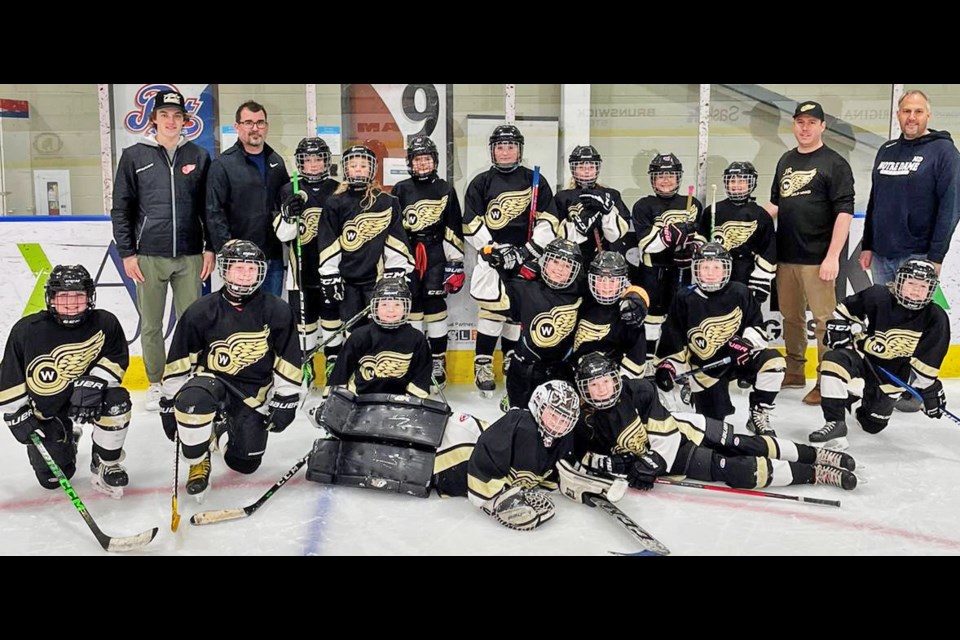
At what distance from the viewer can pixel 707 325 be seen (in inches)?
146

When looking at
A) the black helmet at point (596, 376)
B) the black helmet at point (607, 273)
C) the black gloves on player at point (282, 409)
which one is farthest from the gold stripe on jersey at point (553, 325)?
the black gloves on player at point (282, 409)

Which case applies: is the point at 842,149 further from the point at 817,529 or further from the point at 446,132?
the point at 817,529

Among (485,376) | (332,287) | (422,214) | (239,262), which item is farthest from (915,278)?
(239,262)

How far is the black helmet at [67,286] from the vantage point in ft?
9.93

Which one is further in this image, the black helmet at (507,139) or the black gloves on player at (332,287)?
the black helmet at (507,139)

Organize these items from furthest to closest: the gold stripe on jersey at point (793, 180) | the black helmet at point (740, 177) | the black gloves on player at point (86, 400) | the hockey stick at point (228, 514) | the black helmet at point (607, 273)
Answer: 1. the black helmet at point (740, 177)
2. the gold stripe on jersey at point (793, 180)
3. the black helmet at point (607, 273)
4. the black gloves on player at point (86, 400)
5. the hockey stick at point (228, 514)

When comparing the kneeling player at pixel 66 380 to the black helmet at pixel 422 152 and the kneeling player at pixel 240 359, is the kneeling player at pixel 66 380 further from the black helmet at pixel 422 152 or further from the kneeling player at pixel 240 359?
the black helmet at pixel 422 152

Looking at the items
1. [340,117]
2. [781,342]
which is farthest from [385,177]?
[781,342]

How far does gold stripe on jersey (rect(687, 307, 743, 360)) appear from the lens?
3.71 m

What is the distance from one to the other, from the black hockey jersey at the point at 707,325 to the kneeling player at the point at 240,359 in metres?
1.55

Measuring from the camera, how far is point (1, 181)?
15.1 feet

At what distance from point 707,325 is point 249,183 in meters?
2.15

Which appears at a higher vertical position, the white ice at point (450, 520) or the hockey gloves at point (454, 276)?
the hockey gloves at point (454, 276)

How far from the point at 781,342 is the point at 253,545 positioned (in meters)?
3.36
